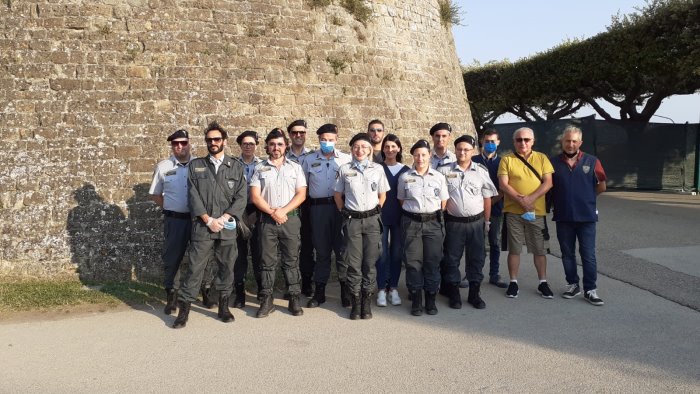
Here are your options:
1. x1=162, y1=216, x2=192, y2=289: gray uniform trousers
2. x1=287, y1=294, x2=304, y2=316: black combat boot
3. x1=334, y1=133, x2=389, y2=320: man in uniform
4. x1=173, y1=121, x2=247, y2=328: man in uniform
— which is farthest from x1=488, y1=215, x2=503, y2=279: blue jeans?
x1=162, y1=216, x2=192, y2=289: gray uniform trousers

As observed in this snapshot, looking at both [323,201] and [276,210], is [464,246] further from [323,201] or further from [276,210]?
[276,210]

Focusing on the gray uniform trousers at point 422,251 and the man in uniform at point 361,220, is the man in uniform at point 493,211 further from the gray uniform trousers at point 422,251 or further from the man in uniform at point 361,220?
the man in uniform at point 361,220

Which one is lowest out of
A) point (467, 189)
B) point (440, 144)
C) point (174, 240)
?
point (174, 240)

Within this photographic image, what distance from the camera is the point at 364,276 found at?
202 inches

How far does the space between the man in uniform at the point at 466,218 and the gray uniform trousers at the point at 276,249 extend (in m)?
1.58

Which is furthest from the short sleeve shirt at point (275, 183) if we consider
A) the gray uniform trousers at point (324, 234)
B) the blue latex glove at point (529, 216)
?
the blue latex glove at point (529, 216)

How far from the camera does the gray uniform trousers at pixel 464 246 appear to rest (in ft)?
17.5

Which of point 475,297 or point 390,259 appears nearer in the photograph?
point 475,297

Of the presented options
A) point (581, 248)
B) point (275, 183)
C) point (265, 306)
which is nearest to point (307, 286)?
point (265, 306)

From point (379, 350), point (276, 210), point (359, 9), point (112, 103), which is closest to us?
point (379, 350)

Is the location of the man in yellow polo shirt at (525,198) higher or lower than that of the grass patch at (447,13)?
lower

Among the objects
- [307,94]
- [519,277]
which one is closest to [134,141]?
[307,94]

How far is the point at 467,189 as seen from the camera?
5324 mm

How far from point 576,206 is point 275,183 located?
312cm
